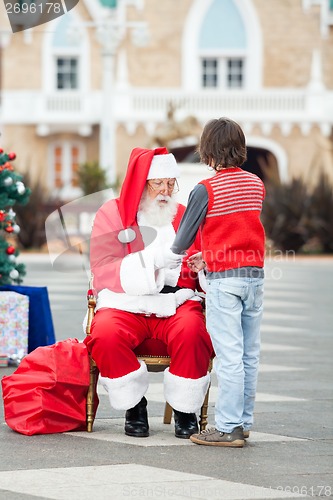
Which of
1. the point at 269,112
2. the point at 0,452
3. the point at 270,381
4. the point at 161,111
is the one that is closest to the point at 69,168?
the point at 161,111

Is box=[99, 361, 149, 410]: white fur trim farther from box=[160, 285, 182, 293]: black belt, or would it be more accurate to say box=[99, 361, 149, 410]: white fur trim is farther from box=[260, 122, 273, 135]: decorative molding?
box=[260, 122, 273, 135]: decorative molding

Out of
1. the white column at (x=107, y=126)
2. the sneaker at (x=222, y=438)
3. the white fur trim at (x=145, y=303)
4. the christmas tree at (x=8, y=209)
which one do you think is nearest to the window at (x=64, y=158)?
the white column at (x=107, y=126)

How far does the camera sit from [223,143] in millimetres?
6496

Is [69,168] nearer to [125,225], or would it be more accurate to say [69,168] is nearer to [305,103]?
[305,103]

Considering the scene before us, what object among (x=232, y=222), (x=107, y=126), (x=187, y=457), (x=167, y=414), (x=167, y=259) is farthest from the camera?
(x=107, y=126)

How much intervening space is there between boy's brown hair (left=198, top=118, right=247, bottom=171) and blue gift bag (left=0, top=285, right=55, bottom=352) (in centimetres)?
308

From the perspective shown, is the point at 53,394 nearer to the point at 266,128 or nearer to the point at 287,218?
the point at 287,218

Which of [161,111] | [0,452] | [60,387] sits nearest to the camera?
[0,452]

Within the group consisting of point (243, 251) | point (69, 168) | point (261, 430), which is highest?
point (243, 251)

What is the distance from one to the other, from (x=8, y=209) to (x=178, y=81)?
3261cm

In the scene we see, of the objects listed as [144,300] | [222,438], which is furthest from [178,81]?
[222,438]

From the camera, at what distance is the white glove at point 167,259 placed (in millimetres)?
6641

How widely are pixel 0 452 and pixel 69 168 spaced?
118ft

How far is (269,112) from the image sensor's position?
4081cm
